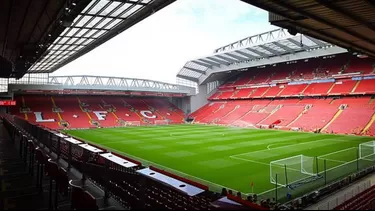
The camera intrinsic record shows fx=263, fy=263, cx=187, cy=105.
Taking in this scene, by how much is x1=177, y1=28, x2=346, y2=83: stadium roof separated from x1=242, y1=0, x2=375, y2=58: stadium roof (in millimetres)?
23998

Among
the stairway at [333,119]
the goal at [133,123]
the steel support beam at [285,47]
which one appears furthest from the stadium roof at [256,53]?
the goal at [133,123]

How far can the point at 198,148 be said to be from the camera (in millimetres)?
23578

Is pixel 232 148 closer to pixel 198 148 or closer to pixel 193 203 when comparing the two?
pixel 198 148

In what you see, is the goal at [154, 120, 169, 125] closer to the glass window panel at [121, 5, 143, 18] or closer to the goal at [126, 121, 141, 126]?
the goal at [126, 121, 141, 126]

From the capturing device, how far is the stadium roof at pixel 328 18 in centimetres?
907

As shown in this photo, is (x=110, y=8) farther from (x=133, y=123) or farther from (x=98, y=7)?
→ (x=133, y=123)

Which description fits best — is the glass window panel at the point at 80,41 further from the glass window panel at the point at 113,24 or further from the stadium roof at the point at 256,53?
the stadium roof at the point at 256,53

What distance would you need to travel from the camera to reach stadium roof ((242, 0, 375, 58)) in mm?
9070

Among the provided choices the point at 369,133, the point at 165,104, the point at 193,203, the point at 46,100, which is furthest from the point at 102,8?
the point at 165,104

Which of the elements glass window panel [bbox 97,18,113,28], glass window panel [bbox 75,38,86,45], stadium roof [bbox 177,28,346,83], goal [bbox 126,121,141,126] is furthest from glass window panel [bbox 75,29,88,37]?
goal [bbox 126,121,141,126]

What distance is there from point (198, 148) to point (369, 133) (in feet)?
71.9

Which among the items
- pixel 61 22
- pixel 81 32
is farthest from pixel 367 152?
pixel 81 32

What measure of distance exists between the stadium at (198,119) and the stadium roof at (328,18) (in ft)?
0.23

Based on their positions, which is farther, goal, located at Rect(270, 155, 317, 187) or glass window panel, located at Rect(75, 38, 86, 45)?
glass window panel, located at Rect(75, 38, 86, 45)
